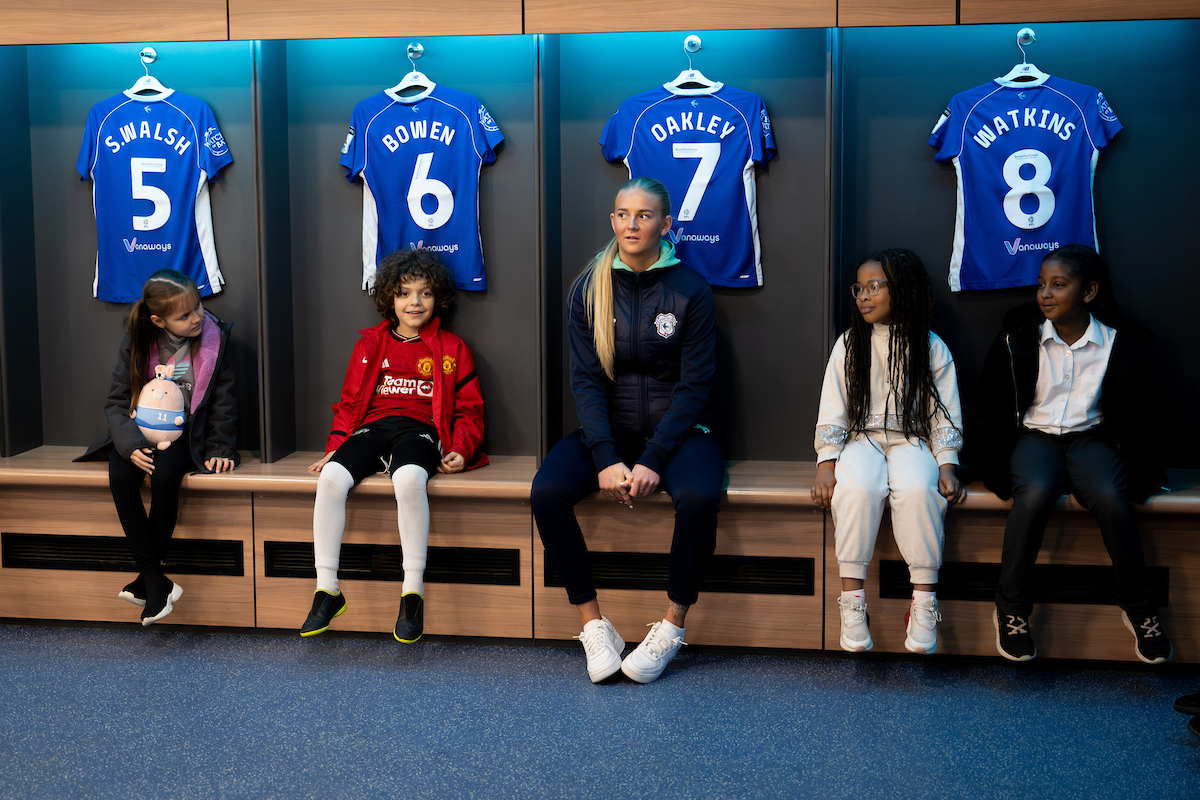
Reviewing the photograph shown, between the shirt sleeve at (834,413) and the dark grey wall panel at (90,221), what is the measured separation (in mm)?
1895

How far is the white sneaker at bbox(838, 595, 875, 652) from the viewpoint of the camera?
220 cm

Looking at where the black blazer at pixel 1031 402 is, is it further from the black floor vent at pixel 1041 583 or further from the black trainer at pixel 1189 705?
the black trainer at pixel 1189 705

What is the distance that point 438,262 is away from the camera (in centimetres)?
284

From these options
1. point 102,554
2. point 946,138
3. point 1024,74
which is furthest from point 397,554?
point 1024,74

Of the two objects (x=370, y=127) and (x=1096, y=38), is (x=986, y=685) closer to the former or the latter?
(x=1096, y=38)

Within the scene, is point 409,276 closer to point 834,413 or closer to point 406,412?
point 406,412

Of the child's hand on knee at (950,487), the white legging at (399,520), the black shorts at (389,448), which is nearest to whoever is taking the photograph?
the child's hand on knee at (950,487)

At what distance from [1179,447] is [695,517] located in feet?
5.40

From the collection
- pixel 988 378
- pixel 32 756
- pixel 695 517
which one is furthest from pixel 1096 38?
pixel 32 756

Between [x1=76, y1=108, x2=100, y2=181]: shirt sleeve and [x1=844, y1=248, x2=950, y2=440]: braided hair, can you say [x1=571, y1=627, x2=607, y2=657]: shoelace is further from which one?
[x1=76, y1=108, x2=100, y2=181]: shirt sleeve

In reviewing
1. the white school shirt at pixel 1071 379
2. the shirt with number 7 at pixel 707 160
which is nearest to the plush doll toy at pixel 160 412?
the shirt with number 7 at pixel 707 160

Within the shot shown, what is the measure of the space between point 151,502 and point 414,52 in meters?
1.63

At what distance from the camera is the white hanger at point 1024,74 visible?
2682mm

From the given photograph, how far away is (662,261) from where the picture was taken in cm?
246
